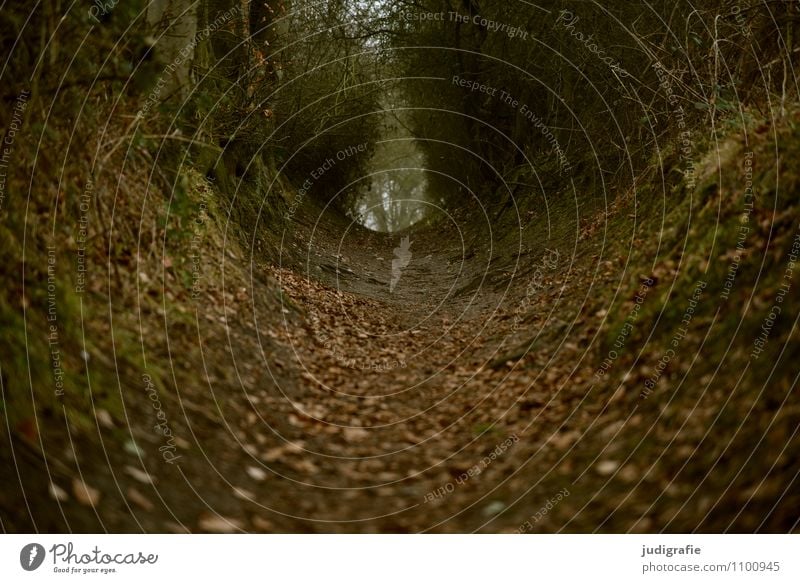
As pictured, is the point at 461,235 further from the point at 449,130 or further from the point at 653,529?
the point at 653,529

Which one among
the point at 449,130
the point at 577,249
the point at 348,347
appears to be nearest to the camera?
the point at 348,347

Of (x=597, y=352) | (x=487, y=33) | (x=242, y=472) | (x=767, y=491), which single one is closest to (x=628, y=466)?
(x=767, y=491)

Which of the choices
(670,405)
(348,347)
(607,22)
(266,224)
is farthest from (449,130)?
(670,405)

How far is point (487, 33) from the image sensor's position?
1335 centimetres

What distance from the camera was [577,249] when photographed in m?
8.16

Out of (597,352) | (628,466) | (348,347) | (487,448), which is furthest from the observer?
(348,347)

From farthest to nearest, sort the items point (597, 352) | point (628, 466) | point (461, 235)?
point (461, 235) < point (597, 352) < point (628, 466)

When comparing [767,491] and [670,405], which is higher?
[670,405]

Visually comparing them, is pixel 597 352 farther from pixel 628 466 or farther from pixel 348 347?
pixel 348 347

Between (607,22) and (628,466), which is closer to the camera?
(628,466)
